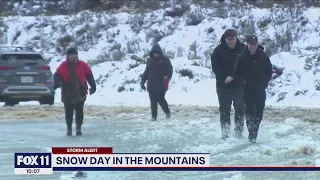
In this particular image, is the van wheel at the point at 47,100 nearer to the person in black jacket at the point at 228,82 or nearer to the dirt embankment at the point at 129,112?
the dirt embankment at the point at 129,112

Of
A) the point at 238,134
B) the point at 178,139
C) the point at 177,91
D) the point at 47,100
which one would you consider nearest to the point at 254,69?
the point at 238,134

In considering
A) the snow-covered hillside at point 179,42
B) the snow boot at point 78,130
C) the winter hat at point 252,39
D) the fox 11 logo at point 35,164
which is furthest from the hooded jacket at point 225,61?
the snow-covered hillside at point 179,42

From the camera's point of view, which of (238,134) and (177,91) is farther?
(177,91)

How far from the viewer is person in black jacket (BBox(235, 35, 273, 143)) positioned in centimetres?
1427

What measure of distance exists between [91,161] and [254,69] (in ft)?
18.1

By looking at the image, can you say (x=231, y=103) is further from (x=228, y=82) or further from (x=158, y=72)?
(x=158, y=72)

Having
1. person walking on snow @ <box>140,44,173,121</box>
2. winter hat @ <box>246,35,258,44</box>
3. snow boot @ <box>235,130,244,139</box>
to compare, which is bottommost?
snow boot @ <box>235,130,244,139</box>

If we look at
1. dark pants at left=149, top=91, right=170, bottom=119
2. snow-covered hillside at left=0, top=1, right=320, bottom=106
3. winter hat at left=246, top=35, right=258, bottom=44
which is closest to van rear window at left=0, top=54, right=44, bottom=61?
snow-covered hillside at left=0, top=1, right=320, bottom=106

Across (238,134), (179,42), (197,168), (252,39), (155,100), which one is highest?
(252,39)

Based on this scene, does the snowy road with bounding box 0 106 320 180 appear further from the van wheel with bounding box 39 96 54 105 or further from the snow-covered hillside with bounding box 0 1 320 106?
the snow-covered hillside with bounding box 0 1 320 106

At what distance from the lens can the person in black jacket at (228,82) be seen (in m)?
14.9

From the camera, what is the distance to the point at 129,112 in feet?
73.8

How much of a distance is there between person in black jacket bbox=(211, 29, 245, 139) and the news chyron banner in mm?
5072

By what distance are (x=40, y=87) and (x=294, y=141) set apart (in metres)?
11.9
